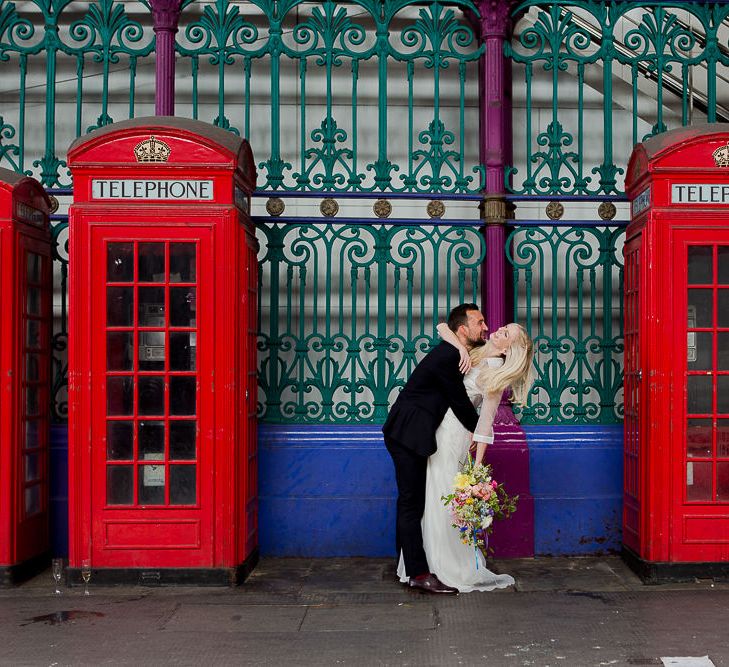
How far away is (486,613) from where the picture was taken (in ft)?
18.0

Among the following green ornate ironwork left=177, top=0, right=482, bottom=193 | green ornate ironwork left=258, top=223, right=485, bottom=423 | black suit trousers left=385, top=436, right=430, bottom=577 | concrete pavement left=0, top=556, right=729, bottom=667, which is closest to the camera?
concrete pavement left=0, top=556, right=729, bottom=667

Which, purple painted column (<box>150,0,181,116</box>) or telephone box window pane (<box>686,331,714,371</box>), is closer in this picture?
telephone box window pane (<box>686,331,714,371</box>)

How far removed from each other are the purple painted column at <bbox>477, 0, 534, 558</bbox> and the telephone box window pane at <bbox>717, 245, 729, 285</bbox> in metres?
1.57

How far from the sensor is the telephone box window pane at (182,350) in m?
6.02

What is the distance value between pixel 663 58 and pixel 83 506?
5247 millimetres

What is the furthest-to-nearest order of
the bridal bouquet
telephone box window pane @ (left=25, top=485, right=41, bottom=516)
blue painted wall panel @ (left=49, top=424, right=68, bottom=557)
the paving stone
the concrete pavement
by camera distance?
1. blue painted wall panel @ (left=49, top=424, right=68, bottom=557)
2. telephone box window pane @ (left=25, top=485, right=41, bottom=516)
3. the bridal bouquet
4. the paving stone
5. the concrete pavement

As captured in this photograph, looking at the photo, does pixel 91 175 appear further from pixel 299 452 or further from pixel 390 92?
pixel 390 92

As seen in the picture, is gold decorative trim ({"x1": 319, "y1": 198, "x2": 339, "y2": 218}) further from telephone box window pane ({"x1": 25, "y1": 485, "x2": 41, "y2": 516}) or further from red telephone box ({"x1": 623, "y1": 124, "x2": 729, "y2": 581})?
telephone box window pane ({"x1": 25, "y1": 485, "x2": 41, "y2": 516})

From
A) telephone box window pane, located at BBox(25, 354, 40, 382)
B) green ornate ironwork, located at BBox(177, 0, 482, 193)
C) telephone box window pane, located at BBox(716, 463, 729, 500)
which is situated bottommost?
telephone box window pane, located at BBox(716, 463, 729, 500)

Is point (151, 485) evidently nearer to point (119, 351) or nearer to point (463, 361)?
point (119, 351)

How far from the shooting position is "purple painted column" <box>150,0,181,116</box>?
709cm

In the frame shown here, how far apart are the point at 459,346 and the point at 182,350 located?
174cm

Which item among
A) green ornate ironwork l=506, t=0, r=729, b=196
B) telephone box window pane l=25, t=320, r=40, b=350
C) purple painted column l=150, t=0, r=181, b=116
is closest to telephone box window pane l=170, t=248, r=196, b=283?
telephone box window pane l=25, t=320, r=40, b=350

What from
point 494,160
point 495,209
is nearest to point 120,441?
point 495,209
